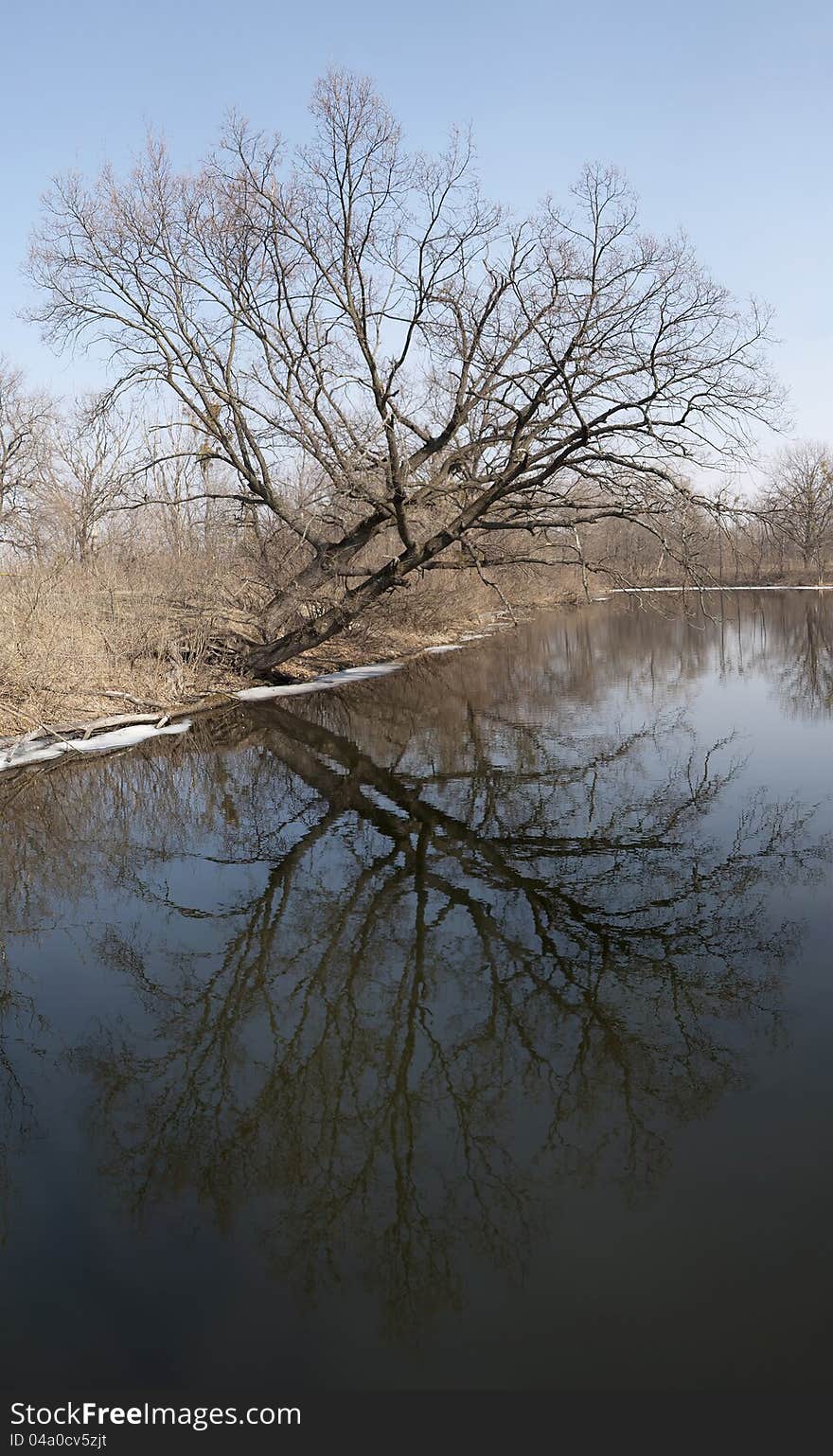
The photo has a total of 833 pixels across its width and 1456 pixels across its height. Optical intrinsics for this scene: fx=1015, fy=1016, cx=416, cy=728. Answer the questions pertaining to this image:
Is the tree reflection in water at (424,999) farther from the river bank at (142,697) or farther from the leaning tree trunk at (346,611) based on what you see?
the leaning tree trunk at (346,611)

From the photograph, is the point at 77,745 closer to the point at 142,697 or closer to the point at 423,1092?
the point at 142,697

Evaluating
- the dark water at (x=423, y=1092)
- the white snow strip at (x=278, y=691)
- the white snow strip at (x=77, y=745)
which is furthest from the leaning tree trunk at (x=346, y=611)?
the dark water at (x=423, y=1092)

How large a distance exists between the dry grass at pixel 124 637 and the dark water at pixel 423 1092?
16.0 ft

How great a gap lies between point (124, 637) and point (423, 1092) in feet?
46.1

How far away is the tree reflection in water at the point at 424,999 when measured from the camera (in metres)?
3.78

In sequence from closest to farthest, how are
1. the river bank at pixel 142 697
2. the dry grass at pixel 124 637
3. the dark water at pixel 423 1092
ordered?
the dark water at pixel 423 1092
the river bank at pixel 142 697
the dry grass at pixel 124 637

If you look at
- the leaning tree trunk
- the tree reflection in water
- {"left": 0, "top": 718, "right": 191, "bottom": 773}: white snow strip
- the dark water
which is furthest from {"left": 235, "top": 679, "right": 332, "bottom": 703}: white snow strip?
the dark water

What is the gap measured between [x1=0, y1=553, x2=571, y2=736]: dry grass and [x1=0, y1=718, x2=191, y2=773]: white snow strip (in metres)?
0.42

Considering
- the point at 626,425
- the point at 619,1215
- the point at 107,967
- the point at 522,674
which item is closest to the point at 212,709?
the point at 522,674

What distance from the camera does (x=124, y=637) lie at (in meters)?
17.2

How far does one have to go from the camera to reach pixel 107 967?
618cm

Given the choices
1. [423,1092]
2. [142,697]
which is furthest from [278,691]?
[423,1092]

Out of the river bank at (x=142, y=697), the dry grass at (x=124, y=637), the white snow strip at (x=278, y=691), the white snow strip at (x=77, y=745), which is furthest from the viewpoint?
the white snow strip at (x=278, y=691)

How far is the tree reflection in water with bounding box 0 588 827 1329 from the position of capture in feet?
12.4
